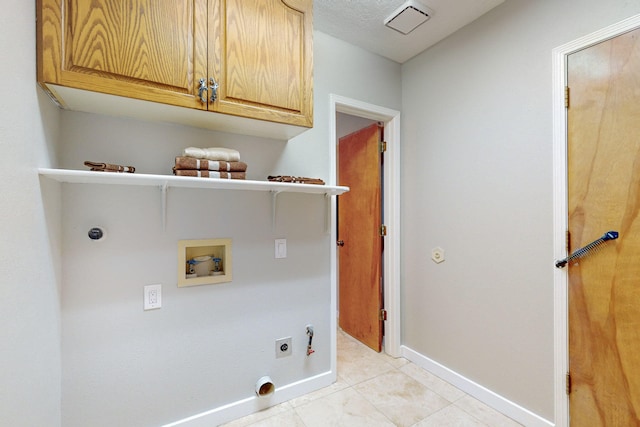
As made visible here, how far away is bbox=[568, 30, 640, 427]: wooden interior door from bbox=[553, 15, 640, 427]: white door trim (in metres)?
0.02

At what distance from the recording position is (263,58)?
1.39 meters

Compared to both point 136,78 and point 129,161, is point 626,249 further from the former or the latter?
point 129,161

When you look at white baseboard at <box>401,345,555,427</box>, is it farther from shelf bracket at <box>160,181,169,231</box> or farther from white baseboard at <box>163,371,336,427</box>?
shelf bracket at <box>160,181,169,231</box>

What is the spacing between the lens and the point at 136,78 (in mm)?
1120

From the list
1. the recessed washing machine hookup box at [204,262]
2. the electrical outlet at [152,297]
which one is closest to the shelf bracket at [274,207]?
the recessed washing machine hookup box at [204,262]

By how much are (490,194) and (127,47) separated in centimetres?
208

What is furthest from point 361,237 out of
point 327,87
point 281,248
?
point 327,87

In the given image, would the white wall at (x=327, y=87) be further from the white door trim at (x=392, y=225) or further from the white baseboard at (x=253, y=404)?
the white baseboard at (x=253, y=404)

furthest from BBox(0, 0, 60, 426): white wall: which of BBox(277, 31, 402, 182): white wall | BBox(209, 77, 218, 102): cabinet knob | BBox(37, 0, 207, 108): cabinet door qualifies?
BBox(277, 31, 402, 182): white wall

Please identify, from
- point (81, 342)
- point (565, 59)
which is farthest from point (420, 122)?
point (81, 342)

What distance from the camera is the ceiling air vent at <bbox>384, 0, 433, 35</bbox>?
1699 mm

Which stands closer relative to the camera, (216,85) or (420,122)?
(216,85)

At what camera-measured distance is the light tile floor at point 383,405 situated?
162 cm

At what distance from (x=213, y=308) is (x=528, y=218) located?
6.27ft
